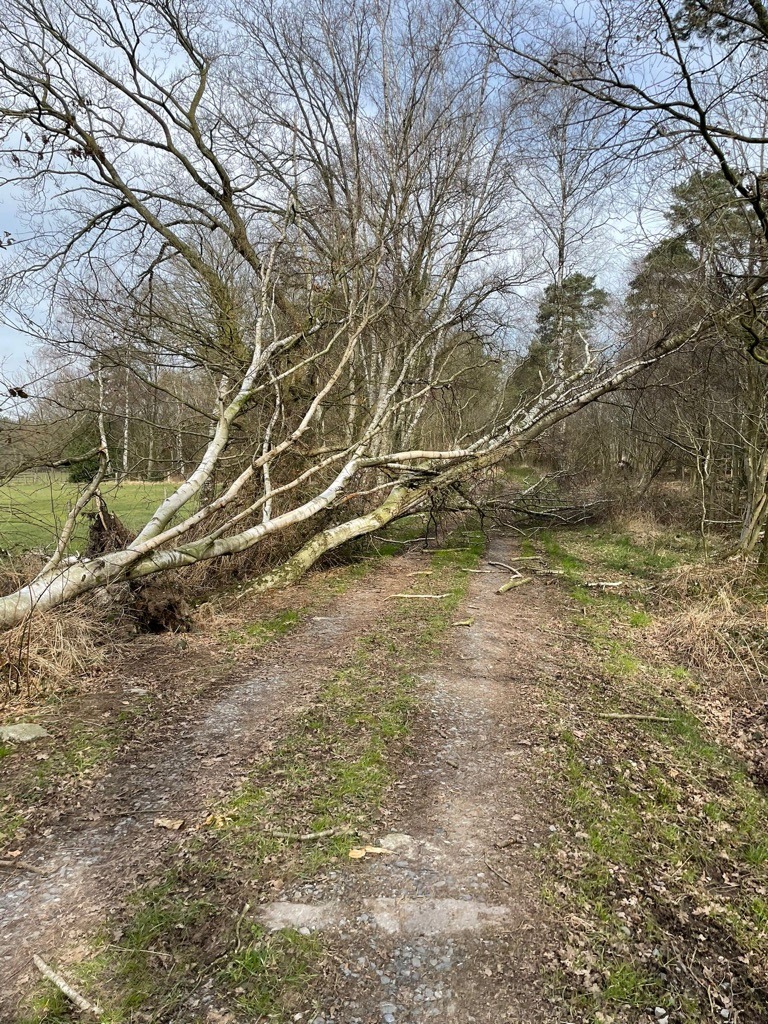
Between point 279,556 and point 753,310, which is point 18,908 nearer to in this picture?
point 279,556

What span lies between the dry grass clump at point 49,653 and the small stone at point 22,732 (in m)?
0.45

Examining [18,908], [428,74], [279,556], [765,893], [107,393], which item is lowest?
[765,893]

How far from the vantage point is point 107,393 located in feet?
29.0

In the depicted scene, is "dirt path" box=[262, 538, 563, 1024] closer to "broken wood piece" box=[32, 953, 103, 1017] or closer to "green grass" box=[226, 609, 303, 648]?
"broken wood piece" box=[32, 953, 103, 1017]

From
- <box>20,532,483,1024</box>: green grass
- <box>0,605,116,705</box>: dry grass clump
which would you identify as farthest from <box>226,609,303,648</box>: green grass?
<box>20,532,483,1024</box>: green grass

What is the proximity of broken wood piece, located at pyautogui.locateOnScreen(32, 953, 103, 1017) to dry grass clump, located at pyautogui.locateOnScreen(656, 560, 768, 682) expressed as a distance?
5932 millimetres

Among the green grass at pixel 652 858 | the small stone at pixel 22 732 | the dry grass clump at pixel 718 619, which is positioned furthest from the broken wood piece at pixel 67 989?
the dry grass clump at pixel 718 619

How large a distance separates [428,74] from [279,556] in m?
12.4

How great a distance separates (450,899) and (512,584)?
7.01 metres

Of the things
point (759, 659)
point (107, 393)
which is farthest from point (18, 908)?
point (107, 393)

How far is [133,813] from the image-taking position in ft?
11.2

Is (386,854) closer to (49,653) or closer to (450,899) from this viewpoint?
(450,899)

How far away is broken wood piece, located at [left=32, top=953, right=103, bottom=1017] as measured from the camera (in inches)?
86.0

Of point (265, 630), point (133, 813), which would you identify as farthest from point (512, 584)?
point (133, 813)
